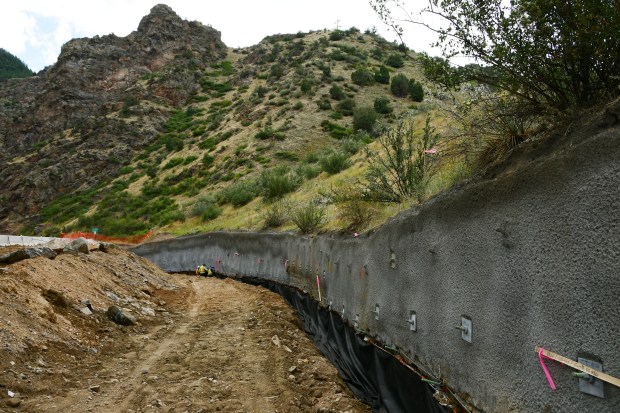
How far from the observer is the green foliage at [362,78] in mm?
60984

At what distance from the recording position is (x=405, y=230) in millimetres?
7719

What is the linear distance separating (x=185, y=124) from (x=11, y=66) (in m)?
99.1

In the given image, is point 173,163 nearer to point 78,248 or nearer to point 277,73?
point 277,73

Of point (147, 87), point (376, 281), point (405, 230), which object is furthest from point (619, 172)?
point (147, 87)

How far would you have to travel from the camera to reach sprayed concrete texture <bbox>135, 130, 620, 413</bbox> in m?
3.80

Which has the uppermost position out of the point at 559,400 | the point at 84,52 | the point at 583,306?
the point at 84,52

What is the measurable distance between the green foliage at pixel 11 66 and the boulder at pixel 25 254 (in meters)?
136

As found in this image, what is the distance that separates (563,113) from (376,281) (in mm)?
4431

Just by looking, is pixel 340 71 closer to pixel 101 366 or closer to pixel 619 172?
pixel 101 366

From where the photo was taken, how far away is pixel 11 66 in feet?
475

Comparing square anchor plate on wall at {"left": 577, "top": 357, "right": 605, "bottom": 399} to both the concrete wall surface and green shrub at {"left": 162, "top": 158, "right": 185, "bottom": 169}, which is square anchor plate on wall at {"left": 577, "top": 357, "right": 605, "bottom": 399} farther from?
green shrub at {"left": 162, "top": 158, "right": 185, "bottom": 169}

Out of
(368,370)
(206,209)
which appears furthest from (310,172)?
(368,370)

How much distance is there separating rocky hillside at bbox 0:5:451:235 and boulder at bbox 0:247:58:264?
926 cm

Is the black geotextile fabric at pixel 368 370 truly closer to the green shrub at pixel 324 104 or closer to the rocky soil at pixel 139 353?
the rocky soil at pixel 139 353
